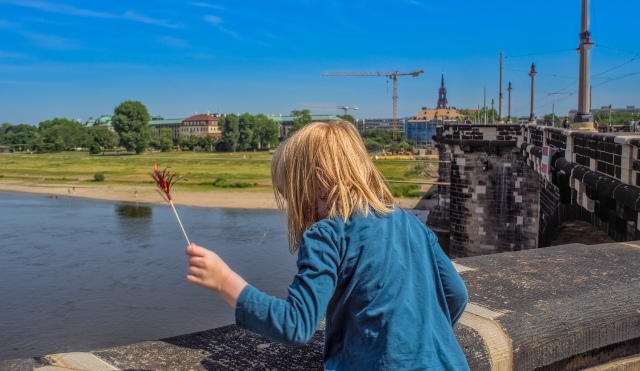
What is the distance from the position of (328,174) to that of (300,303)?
34 cm

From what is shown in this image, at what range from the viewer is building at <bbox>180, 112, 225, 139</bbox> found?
497 ft

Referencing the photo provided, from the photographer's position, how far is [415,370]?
1577 mm

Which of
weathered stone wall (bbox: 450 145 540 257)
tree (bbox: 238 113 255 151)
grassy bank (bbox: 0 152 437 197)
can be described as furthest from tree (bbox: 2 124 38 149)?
weathered stone wall (bbox: 450 145 540 257)

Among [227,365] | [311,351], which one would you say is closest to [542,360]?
[311,351]

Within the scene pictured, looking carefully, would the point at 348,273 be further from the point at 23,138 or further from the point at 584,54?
the point at 23,138

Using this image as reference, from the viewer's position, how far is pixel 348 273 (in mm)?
1618

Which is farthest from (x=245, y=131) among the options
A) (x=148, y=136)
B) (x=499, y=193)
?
(x=499, y=193)

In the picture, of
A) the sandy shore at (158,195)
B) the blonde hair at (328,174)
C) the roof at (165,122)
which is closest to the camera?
the blonde hair at (328,174)

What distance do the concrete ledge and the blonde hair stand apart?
0.61 m

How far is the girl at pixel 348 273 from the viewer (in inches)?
60.9

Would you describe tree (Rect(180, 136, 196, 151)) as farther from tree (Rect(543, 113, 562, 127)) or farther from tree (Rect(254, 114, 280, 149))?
tree (Rect(543, 113, 562, 127))

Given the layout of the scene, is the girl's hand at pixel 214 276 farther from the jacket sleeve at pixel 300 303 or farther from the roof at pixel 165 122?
the roof at pixel 165 122

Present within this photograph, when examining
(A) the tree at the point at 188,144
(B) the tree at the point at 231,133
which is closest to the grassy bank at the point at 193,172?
(B) the tree at the point at 231,133

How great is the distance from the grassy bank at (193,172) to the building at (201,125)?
57283 millimetres
